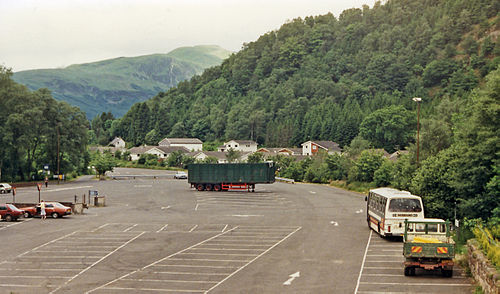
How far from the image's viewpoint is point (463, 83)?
7210 inches

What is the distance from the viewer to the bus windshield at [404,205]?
33.4 meters

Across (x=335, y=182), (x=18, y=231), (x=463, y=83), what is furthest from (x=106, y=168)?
(x=463, y=83)

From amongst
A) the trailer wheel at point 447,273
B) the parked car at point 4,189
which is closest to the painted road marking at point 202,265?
the trailer wheel at point 447,273

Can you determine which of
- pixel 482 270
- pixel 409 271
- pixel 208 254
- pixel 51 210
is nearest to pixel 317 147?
pixel 51 210

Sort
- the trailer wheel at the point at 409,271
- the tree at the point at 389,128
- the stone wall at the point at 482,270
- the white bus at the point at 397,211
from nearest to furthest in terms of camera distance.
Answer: the stone wall at the point at 482,270 → the trailer wheel at the point at 409,271 → the white bus at the point at 397,211 → the tree at the point at 389,128

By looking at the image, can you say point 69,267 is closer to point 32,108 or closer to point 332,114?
point 32,108

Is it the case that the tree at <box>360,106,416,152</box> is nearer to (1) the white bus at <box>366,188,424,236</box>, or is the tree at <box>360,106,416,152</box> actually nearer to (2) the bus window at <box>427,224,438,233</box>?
(1) the white bus at <box>366,188,424,236</box>

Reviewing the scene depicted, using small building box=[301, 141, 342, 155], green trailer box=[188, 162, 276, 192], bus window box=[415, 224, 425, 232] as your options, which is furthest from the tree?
bus window box=[415, 224, 425, 232]

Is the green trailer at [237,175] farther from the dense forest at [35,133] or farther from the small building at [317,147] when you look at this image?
the small building at [317,147]

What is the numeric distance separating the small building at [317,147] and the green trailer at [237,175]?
97249 mm

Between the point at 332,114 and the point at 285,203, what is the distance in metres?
137

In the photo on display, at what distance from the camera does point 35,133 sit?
98750 mm

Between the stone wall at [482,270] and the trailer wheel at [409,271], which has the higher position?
the stone wall at [482,270]

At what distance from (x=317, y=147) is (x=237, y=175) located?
105 metres
